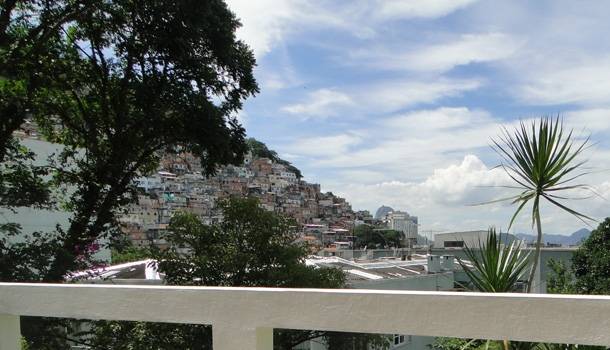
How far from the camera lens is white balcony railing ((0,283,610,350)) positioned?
1.24m

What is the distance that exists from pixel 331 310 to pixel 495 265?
2.53m

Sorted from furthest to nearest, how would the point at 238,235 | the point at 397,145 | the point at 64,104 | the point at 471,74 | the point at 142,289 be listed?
the point at 397,145 < the point at 471,74 < the point at 64,104 < the point at 238,235 < the point at 142,289

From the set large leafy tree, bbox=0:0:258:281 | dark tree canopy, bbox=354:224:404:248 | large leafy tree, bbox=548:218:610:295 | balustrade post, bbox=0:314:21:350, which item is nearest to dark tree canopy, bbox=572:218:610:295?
large leafy tree, bbox=548:218:610:295

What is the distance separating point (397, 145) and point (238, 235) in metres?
8.24

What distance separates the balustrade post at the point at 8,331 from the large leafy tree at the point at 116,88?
4.66 m

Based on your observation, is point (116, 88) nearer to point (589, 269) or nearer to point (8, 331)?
point (8, 331)

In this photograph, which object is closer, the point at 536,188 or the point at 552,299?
the point at 552,299

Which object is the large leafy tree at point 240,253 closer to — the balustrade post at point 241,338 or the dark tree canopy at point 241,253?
the dark tree canopy at point 241,253

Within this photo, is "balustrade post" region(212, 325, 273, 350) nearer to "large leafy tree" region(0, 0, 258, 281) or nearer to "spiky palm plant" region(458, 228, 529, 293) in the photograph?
"spiky palm plant" region(458, 228, 529, 293)

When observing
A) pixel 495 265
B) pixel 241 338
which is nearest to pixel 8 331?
pixel 241 338

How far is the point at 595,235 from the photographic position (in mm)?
9086

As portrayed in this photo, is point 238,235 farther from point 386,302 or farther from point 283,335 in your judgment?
point 386,302

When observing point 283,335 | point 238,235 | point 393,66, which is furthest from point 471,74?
point 283,335

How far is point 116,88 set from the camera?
755 centimetres
